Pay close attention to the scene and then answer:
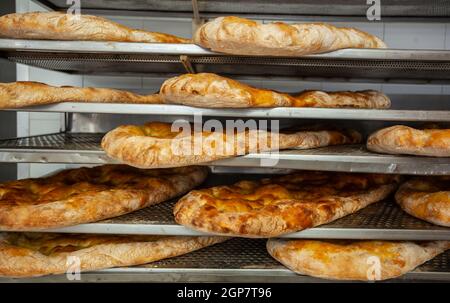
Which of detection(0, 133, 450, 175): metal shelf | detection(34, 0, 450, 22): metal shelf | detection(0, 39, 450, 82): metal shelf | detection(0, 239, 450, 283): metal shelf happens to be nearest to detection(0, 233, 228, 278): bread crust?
detection(0, 239, 450, 283): metal shelf

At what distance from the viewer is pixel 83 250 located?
5.35 feet

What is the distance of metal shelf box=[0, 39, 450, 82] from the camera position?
1584 mm

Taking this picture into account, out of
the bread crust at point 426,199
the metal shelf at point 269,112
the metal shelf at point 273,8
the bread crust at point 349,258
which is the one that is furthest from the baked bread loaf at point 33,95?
the bread crust at point 426,199

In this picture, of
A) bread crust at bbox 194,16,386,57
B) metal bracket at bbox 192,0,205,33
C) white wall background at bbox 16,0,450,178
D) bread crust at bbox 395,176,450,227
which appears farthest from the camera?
white wall background at bbox 16,0,450,178

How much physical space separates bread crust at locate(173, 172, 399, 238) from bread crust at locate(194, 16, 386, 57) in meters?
0.64

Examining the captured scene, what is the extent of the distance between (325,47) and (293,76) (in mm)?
940

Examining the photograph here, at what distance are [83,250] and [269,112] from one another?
975mm

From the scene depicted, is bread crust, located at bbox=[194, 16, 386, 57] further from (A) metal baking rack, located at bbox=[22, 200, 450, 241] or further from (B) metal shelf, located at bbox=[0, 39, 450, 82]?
(A) metal baking rack, located at bbox=[22, 200, 450, 241]

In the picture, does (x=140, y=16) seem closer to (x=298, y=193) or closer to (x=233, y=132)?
(x=233, y=132)

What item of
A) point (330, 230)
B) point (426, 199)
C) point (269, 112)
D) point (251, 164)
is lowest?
point (330, 230)

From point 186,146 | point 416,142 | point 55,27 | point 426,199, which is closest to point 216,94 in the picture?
point 186,146

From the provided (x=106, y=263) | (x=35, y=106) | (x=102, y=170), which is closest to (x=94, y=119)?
(x=102, y=170)

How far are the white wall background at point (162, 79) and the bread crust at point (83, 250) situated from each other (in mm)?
1037

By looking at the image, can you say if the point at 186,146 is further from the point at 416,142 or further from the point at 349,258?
the point at 416,142
